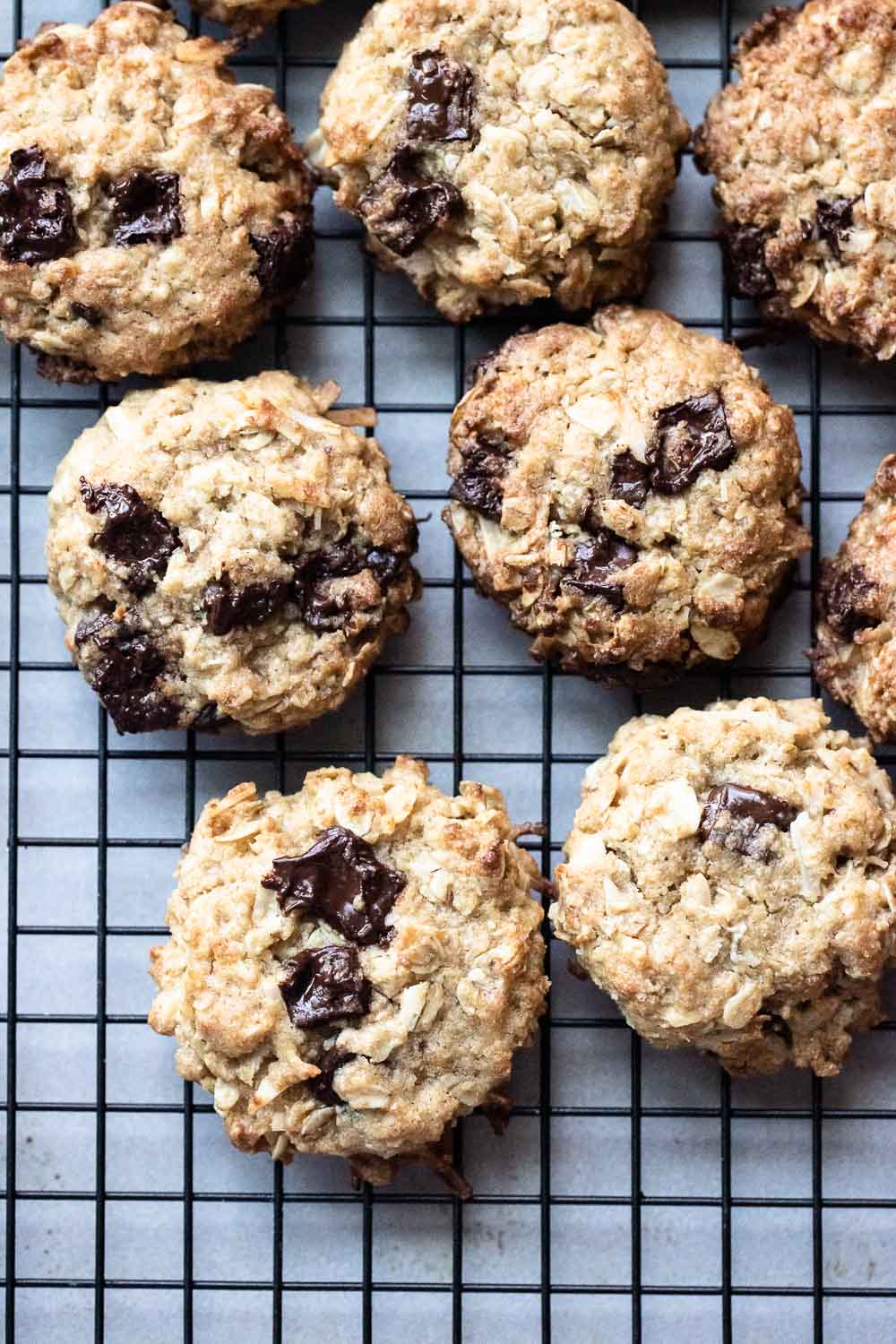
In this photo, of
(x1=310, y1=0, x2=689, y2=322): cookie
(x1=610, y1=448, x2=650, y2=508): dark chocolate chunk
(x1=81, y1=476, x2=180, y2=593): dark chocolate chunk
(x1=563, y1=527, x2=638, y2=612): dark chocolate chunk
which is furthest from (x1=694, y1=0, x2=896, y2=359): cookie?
(x1=81, y1=476, x2=180, y2=593): dark chocolate chunk

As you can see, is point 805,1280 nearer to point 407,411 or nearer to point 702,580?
point 702,580

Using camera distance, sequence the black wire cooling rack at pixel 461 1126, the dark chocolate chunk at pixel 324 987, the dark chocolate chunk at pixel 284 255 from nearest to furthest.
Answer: the dark chocolate chunk at pixel 324 987 < the dark chocolate chunk at pixel 284 255 < the black wire cooling rack at pixel 461 1126

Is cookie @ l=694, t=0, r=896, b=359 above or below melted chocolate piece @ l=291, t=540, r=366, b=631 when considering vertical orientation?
above

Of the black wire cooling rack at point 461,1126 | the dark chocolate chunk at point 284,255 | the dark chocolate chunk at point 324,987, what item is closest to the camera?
the dark chocolate chunk at point 324,987

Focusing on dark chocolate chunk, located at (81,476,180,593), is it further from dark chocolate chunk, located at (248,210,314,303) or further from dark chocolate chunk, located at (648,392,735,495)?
dark chocolate chunk, located at (648,392,735,495)

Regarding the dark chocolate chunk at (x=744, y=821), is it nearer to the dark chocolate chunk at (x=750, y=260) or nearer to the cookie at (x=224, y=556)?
the cookie at (x=224, y=556)

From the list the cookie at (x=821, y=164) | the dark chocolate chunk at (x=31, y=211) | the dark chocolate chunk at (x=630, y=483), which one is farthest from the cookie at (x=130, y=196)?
the cookie at (x=821, y=164)

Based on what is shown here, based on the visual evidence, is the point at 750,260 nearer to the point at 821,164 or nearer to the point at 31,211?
the point at 821,164
